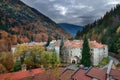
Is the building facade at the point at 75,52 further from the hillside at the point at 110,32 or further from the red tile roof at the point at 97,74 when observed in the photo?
the red tile roof at the point at 97,74

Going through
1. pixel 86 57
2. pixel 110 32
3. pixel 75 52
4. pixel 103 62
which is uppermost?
pixel 110 32

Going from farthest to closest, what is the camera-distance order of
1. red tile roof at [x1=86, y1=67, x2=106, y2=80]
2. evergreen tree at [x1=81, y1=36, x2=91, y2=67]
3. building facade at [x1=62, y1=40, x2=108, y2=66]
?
building facade at [x1=62, y1=40, x2=108, y2=66] → evergreen tree at [x1=81, y1=36, x2=91, y2=67] → red tile roof at [x1=86, y1=67, x2=106, y2=80]

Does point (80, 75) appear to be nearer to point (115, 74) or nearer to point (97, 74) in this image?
point (97, 74)

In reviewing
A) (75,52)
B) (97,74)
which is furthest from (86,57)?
(97,74)

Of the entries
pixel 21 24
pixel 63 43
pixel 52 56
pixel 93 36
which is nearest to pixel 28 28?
pixel 21 24

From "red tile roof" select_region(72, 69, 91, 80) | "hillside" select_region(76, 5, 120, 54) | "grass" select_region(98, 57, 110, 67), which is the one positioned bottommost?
"grass" select_region(98, 57, 110, 67)

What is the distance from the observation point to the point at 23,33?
168m

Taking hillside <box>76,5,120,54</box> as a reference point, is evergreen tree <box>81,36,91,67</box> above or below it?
below

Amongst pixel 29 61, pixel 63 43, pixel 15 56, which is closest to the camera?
pixel 29 61

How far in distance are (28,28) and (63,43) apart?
403 ft

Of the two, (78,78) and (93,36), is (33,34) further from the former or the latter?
(78,78)

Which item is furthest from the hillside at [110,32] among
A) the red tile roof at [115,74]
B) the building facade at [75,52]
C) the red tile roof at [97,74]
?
the red tile roof at [115,74]

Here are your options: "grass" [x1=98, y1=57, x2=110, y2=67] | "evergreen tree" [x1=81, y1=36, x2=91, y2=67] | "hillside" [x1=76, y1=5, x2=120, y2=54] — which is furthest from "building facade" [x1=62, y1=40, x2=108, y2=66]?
"evergreen tree" [x1=81, y1=36, x2=91, y2=67]

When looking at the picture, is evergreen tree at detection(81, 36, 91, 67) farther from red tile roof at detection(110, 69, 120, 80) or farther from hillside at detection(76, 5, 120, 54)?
red tile roof at detection(110, 69, 120, 80)
